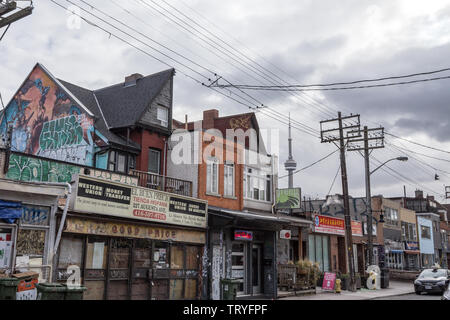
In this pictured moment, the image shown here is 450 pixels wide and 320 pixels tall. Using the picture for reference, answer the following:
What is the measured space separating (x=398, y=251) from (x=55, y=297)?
39.4 metres

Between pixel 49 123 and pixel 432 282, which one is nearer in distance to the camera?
pixel 49 123

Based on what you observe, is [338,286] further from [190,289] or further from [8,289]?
[8,289]

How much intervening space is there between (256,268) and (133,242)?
8271mm

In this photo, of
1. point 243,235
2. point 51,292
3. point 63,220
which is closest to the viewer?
point 51,292

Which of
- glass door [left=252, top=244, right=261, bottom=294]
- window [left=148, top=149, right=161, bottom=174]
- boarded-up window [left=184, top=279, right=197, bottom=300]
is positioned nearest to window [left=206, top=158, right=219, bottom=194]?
window [left=148, top=149, right=161, bottom=174]

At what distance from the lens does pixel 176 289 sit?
17078 mm

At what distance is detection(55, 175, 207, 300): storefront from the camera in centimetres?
1373

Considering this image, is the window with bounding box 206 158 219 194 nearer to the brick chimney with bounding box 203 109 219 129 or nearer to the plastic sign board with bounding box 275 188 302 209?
the plastic sign board with bounding box 275 188 302 209

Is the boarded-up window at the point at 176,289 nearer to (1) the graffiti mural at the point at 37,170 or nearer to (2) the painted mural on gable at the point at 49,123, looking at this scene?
(1) the graffiti mural at the point at 37,170

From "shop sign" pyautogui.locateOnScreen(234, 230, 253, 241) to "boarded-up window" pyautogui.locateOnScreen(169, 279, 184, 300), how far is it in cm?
356

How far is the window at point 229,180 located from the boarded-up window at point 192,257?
14.4 feet

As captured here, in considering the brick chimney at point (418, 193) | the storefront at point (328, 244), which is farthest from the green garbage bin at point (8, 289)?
the brick chimney at point (418, 193)

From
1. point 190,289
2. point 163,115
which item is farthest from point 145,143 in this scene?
point 190,289

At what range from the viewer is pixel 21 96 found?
977 inches
